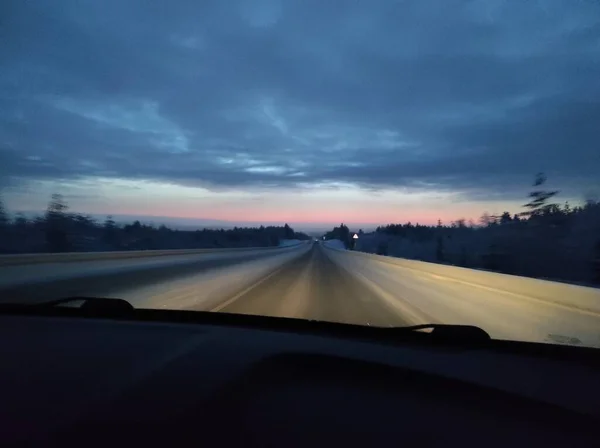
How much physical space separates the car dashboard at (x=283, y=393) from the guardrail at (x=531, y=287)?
4.46 metres

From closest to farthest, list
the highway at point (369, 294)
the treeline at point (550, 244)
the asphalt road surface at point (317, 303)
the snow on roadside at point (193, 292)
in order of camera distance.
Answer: the highway at point (369, 294), the asphalt road surface at point (317, 303), the snow on roadside at point (193, 292), the treeline at point (550, 244)

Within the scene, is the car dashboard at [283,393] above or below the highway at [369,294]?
above

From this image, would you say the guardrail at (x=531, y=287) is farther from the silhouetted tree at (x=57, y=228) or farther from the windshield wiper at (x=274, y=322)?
the silhouetted tree at (x=57, y=228)

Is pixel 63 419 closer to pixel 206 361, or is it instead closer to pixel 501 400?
pixel 206 361

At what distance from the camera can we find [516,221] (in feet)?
104

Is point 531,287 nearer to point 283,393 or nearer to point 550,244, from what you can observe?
point 283,393

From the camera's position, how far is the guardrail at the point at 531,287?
7.86 meters

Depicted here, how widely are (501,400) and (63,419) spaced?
2559 millimetres

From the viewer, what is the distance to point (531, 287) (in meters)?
9.79

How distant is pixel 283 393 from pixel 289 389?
0.27ft

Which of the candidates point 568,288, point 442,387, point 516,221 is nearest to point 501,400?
point 442,387

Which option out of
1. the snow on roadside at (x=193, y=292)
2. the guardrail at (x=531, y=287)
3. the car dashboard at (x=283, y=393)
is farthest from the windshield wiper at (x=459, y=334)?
the snow on roadside at (x=193, y=292)

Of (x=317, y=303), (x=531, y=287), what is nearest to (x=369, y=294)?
(x=317, y=303)

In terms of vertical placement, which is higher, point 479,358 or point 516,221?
point 516,221
